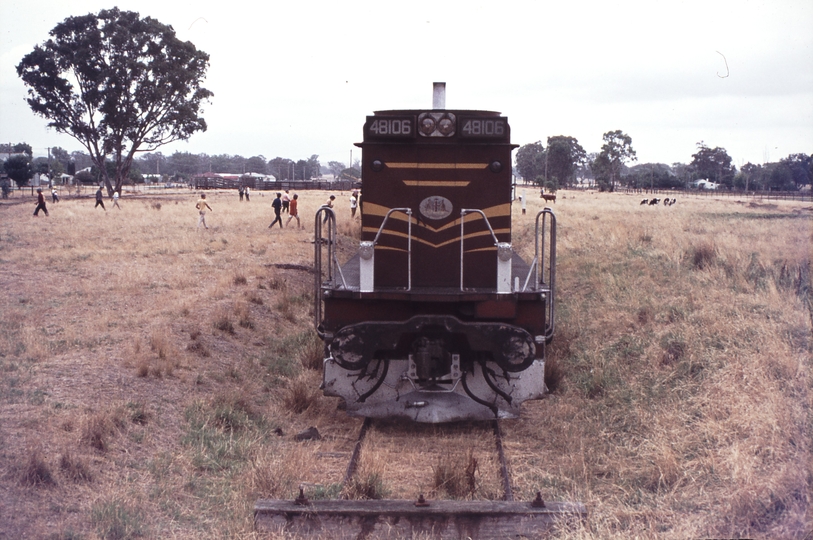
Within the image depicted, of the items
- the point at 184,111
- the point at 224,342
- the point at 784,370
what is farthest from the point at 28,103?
the point at 784,370

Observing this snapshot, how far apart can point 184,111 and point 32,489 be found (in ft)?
185

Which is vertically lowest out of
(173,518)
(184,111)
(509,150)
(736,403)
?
(173,518)

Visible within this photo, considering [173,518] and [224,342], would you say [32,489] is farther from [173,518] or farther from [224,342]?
[224,342]

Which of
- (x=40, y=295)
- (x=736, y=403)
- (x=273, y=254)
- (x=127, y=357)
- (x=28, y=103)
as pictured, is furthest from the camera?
(x=28, y=103)

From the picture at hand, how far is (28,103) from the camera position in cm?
5594

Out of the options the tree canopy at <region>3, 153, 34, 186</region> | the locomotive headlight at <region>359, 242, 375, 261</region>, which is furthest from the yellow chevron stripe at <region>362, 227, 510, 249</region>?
the tree canopy at <region>3, 153, 34, 186</region>

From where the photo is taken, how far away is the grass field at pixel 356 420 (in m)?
5.84

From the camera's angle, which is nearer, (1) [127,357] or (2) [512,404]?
(2) [512,404]

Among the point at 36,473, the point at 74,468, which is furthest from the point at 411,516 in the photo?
the point at 36,473

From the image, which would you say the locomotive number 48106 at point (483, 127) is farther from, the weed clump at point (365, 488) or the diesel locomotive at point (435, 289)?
the weed clump at point (365, 488)

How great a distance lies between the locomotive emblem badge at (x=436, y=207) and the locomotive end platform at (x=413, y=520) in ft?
13.9

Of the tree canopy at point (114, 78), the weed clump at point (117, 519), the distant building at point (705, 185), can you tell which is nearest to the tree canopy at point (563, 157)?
the distant building at point (705, 185)

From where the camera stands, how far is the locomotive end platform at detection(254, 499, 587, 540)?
5523 mm

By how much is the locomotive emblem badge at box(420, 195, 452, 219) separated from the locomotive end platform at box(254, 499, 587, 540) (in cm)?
424
